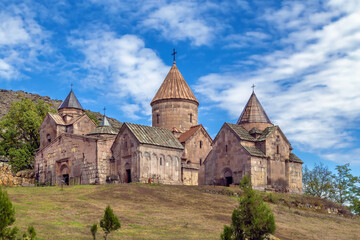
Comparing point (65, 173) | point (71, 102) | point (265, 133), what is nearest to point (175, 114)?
point (265, 133)

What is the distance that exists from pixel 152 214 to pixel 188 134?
24.1 metres

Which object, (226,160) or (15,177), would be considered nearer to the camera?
(226,160)

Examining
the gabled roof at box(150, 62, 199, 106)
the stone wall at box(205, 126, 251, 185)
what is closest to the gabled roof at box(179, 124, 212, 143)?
the gabled roof at box(150, 62, 199, 106)

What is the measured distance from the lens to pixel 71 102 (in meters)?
52.2

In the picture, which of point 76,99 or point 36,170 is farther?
point 76,99

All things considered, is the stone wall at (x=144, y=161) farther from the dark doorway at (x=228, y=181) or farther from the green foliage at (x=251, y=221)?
the green foliage at (x=251, y=221)

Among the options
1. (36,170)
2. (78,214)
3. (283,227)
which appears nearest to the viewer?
(78,214)

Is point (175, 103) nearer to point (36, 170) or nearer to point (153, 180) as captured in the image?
point (153, 180)

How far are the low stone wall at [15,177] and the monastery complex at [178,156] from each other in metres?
1.50

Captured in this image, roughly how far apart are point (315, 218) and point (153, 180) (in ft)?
45.7

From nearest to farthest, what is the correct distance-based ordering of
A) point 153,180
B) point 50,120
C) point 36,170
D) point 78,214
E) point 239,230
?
point 239,230, point 78,214, point 153,180, point 36,170, point 50,120

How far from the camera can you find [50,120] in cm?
5053

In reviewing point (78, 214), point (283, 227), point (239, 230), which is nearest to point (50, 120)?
point (78, 214)

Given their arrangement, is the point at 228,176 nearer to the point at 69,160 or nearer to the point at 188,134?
the point at 188,134
